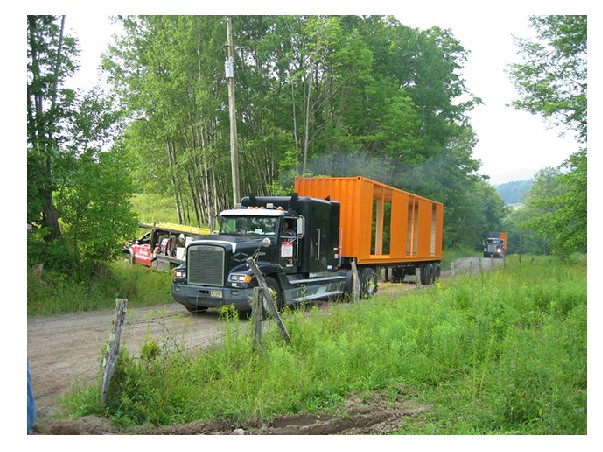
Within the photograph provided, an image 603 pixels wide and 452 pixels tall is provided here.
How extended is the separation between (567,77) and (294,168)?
7965 mm

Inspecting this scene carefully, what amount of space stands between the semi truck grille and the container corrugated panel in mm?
4474

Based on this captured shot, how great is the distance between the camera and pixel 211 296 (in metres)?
10.7

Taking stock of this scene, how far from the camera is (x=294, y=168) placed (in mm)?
15078

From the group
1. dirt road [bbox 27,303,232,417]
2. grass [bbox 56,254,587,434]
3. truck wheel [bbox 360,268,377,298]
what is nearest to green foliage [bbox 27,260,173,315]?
dirt road [bbox 27,303,232,417]

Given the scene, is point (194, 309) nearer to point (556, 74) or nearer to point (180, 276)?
point (180, 276)

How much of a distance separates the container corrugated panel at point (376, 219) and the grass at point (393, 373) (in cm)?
577

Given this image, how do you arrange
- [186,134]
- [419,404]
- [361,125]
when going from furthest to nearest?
[361,125] < [186,134] < [419,404]

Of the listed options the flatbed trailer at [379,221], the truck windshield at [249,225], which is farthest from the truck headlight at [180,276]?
the flatbed trailer at [379,221]

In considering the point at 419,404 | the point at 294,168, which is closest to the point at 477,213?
the point at 294,168

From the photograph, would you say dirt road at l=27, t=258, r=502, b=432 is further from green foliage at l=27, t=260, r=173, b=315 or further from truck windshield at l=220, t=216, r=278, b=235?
truck windshield at l=220, t=216, r=278, b=235

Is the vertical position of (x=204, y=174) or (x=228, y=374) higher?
(x=204, y=174)

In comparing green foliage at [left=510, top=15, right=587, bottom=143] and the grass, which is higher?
green foliage at [left=510, top=15, right=587, bottom=143]

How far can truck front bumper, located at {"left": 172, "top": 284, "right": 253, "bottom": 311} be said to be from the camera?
412 inches

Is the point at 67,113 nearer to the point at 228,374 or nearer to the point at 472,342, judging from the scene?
the point at 228,374
